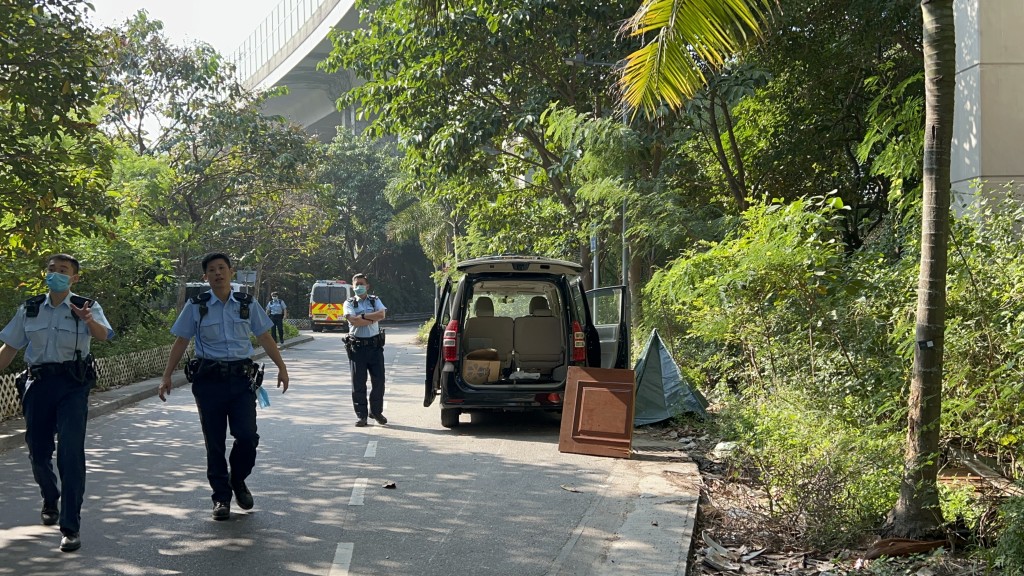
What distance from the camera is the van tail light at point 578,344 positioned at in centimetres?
1164

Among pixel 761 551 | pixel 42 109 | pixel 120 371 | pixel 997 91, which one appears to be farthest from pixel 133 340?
pixel 761 551

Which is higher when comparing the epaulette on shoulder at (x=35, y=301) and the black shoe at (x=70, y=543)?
the epaulette on shoulder at (x=35, y=301)

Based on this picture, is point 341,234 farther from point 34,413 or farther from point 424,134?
point 34,413

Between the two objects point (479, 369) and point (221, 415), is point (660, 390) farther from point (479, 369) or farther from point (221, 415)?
point (221, 415)

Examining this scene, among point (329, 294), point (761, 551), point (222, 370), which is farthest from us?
point (329, 294)

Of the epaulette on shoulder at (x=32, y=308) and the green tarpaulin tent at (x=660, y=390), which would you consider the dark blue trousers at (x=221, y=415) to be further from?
the green tarpaulin tent at (x=660, y=390)

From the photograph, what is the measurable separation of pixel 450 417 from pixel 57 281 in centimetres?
599

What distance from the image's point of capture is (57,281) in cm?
679

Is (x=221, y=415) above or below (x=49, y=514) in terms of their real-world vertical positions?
above

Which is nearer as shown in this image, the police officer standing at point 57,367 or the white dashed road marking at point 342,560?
the white dashed road marking at point 342,560

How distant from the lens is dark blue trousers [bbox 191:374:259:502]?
7184 mm

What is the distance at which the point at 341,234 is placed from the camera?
60.3 metres

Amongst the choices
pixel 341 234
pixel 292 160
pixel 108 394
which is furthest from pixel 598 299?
pixel 341 234

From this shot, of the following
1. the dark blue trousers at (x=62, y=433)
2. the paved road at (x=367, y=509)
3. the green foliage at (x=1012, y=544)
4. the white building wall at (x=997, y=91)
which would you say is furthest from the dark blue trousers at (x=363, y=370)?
the green foliage at (x=1012, y=544)
